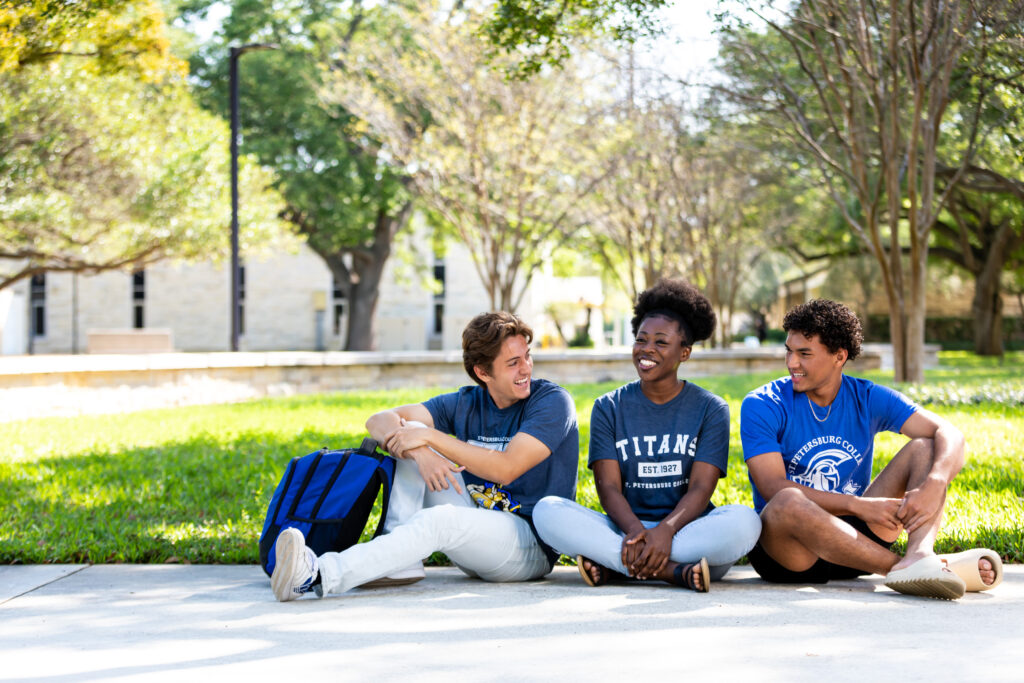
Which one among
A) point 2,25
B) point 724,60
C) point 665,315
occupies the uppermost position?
point 724,60

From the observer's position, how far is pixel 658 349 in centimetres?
464

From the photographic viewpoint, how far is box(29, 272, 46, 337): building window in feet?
135

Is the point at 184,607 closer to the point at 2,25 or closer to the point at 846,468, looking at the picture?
the point at 846,468

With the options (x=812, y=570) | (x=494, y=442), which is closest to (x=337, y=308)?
(x=494, y=442)

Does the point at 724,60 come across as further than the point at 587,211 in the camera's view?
No

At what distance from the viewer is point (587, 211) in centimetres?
2233

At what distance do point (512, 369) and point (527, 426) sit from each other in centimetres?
28

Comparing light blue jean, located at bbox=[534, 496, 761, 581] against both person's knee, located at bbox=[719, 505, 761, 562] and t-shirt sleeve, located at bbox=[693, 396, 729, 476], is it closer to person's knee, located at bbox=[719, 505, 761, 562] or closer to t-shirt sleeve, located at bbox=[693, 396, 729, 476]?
person's knee, located at bbox=[719, 505, 761, 562]

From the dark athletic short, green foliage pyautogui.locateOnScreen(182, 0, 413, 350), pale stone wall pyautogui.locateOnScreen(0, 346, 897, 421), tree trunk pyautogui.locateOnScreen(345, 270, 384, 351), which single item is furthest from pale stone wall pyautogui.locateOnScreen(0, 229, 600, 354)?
the dark athletic short

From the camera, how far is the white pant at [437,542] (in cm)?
417

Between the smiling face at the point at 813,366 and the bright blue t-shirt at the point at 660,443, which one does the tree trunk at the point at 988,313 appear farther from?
the bright blue t-shirt at the point at 660,443

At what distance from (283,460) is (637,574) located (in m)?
4.53

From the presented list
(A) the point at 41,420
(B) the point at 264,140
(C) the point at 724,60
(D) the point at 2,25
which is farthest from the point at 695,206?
(D) the point at 2,25

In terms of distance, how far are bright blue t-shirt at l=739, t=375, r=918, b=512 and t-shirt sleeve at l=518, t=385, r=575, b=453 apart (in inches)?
31.3
